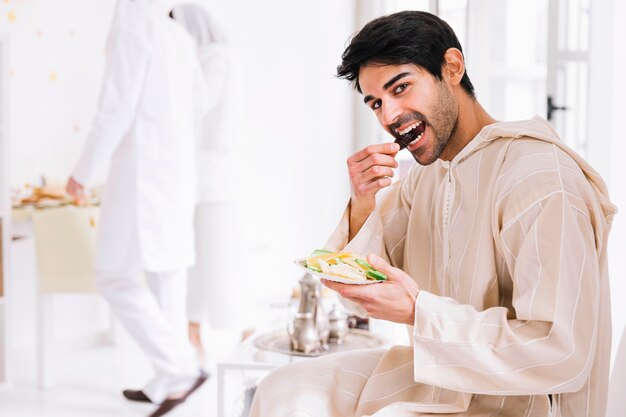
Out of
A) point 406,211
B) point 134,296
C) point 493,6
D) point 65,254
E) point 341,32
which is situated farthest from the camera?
point 341,32

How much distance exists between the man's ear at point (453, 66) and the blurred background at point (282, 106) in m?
0.73

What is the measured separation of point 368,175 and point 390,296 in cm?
38

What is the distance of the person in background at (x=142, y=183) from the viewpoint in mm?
3154

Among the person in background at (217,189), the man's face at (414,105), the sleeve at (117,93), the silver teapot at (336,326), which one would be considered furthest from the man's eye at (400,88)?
the person in background at (217,189)

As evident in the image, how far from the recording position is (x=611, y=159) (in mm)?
2014

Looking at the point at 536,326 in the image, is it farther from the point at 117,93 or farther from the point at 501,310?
the point at 117,93

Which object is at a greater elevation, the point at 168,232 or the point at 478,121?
the point at 478,121

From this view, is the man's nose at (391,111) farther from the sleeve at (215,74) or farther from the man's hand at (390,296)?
the sleeve at (215,74)

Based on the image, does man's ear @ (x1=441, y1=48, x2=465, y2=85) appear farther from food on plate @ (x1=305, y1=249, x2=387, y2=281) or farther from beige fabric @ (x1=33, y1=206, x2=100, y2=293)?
beige fabric @ (x1=33, y1=206, x2=100, y2=293)

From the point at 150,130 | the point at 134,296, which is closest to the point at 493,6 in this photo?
the point at 150,130

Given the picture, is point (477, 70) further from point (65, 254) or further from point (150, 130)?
point (65, 254)

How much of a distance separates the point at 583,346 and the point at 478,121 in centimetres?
53

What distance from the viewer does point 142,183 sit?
10.5ft

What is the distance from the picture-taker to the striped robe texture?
1146mm
